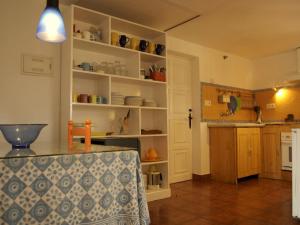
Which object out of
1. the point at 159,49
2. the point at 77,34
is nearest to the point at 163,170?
the point at 159,49

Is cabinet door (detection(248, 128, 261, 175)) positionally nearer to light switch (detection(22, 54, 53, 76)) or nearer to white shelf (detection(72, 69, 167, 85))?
white shelf (detection(72, 69, 167, 85))

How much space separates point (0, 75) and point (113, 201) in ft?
6.92

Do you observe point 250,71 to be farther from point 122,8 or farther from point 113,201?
point 113,201

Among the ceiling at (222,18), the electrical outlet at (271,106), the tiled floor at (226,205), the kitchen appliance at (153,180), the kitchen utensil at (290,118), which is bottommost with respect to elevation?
the tiled floor at (226,205)

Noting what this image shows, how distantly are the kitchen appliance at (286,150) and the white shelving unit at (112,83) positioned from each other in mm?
2223

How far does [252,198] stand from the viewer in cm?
334

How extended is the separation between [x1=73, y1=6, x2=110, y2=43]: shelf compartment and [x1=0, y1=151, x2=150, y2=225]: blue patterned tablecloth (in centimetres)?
219

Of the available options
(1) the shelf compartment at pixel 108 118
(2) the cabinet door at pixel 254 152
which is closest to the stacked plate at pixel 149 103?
(1) the shelf compartment at pixel 108 118

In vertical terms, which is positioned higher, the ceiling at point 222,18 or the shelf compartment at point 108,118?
the ceiling at point 222,18

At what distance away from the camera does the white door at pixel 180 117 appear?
432cm

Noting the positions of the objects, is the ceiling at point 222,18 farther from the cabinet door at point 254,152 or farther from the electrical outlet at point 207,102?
the cabinet door at point 254,152

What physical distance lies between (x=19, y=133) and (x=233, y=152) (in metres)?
3.55

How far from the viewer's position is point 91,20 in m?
3.19

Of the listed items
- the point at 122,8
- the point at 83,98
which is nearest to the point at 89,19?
the point at 122,8
